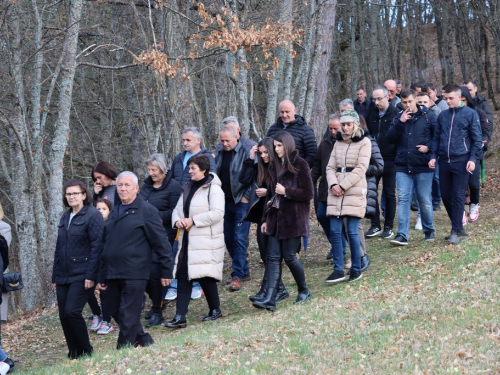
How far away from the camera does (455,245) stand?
10.5 m

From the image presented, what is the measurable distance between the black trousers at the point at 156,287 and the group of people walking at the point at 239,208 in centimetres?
1

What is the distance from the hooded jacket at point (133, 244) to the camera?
7465 mm

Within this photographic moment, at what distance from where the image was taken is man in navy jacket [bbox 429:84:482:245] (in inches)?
413

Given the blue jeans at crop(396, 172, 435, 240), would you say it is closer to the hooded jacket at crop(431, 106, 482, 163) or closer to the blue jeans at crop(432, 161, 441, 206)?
the hooded jacket at crop(431, 106, 482, 163)

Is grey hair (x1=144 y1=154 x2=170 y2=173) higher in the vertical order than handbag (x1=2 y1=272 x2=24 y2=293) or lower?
higher

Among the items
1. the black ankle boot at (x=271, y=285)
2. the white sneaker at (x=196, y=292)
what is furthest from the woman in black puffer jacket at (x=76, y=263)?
the white sneaker at (x=196, y=292)

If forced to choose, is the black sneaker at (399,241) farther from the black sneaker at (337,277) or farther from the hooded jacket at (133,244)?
the hooded jacket at (133,244)

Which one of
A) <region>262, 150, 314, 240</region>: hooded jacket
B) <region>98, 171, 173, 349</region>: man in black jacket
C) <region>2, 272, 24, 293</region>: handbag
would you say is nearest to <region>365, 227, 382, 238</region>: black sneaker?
<region>262, 150, 314, 240</region>: hooded jacket

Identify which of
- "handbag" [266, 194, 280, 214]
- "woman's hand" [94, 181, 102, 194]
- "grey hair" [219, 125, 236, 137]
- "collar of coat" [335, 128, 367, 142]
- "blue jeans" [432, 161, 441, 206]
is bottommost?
"blue jeans" [432, 161, 441, 206]

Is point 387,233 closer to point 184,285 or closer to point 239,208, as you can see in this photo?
point 239,208

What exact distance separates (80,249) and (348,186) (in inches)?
147

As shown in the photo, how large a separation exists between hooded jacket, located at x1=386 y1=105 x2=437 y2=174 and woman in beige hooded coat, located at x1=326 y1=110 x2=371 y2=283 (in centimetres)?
174

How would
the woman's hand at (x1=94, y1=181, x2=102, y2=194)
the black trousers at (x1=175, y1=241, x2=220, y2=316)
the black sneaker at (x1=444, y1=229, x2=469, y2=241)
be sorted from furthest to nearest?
the black sneaker at (x1=444, y1=229, x2=469, y2=241), the woman's hand at (x1=94, y1=181, x2=102, y2=194), the black trousers at (x1=175, y1=241, x2=220, y2=316)

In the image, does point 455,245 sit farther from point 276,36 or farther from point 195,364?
point 195,364
